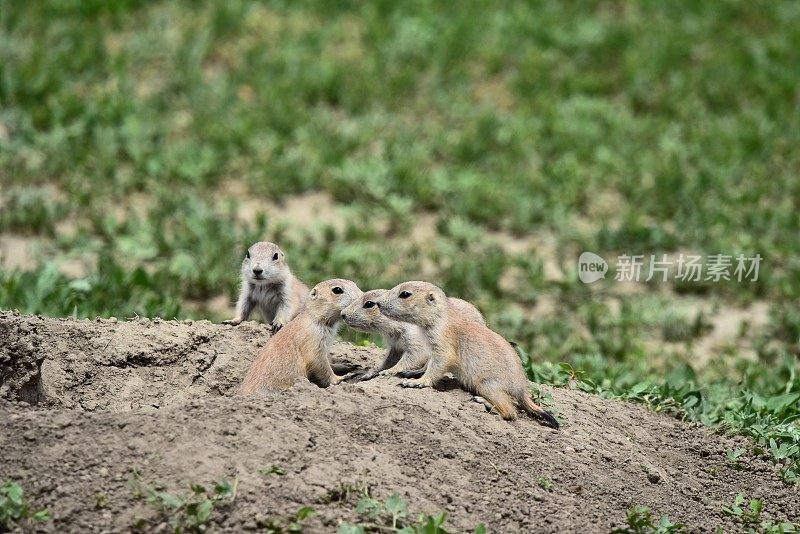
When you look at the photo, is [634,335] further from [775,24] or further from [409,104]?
[775,24]

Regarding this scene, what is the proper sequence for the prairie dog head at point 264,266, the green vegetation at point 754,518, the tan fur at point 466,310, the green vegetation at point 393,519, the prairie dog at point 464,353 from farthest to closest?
the prairie dog head at point 264,266
the tan fur at point 466,310
the prairie dog at point 464,353
the green vegetation at point 754,518
the green vegetation at point 393,519

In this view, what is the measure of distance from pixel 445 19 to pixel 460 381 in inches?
341

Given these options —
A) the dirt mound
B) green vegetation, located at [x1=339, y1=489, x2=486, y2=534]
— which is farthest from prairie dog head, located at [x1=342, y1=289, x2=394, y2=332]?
green vegetation, located at [x1=339, y1=489, x2=486, y2=534]

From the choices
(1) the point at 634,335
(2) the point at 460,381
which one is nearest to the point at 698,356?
(1) the point at 634,335

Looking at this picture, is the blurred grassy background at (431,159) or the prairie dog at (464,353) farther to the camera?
the blurred grassy background at (431,159)

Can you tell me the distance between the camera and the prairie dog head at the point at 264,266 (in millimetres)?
6379

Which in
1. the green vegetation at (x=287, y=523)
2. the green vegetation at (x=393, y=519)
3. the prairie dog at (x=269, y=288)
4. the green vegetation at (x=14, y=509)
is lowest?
the green vegetation at (x=14, y=509)

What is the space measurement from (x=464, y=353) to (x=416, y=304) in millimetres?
360

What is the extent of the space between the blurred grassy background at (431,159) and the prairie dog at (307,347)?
200 cm

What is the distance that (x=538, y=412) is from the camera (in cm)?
555

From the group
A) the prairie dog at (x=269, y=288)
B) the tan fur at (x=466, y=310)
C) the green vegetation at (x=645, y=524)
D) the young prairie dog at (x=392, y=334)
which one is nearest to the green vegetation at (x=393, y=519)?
the green vegetation at (x=645, y=524)

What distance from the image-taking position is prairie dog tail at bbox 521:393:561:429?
18.1 feet

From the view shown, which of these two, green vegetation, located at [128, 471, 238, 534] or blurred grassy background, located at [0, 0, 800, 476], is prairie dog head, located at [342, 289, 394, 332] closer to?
green vegetation, located at [128, 471, 238, 534]

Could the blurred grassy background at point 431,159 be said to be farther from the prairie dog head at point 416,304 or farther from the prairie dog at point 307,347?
the prairie dog at point 307,347
